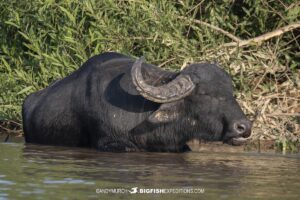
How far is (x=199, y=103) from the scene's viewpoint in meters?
9.71

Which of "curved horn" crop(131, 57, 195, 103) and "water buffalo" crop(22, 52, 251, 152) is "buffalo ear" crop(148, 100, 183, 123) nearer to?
"water buffalo" crop(22, 52, 251, 152)

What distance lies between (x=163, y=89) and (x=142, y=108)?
1.36 feet

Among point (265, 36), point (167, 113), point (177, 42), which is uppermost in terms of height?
point (265, 36)

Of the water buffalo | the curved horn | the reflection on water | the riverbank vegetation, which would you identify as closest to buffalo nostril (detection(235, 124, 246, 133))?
the water buffalo

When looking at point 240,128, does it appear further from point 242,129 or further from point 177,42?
point 177,42

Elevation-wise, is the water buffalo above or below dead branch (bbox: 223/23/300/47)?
below

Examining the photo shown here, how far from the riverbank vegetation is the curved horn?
75.5 inches

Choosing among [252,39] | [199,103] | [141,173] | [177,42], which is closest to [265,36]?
[252,39]

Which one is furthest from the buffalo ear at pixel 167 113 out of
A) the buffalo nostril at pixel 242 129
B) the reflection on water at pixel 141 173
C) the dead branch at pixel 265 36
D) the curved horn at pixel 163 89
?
the dead branch at pixel 265 36

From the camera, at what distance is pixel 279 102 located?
1184 cm

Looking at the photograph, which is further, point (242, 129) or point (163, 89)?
point (163, 89)

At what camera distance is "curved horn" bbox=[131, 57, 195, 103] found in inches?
376

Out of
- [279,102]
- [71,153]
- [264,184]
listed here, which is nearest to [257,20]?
[279,102]

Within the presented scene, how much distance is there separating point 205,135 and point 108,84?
118 centimetres
